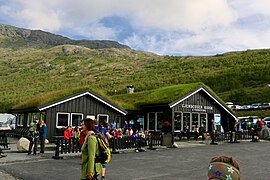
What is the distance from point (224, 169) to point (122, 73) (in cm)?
11046

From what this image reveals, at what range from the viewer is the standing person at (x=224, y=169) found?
269cm

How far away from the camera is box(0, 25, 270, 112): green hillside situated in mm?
67125

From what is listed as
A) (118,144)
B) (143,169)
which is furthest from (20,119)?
(143,169)

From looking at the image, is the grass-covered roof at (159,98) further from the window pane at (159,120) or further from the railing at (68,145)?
the railing at (68,145)

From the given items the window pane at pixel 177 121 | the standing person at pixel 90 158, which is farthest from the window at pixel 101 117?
the standing person at pixel 90 158

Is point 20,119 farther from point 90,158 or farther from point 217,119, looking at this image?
point 90,158

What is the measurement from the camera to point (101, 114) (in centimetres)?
2431

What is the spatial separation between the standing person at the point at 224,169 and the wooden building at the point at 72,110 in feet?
64.3

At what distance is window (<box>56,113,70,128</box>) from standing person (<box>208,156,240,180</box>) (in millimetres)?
20299

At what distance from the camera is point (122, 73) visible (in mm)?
112875

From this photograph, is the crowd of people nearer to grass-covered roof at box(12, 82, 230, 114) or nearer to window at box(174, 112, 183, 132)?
grass-covered roof at box(12, 82, 230, 114)

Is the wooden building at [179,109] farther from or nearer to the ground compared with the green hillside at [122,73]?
nearer to the ground

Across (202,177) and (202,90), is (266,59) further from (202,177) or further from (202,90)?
(202,177)

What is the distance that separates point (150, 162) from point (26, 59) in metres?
161
